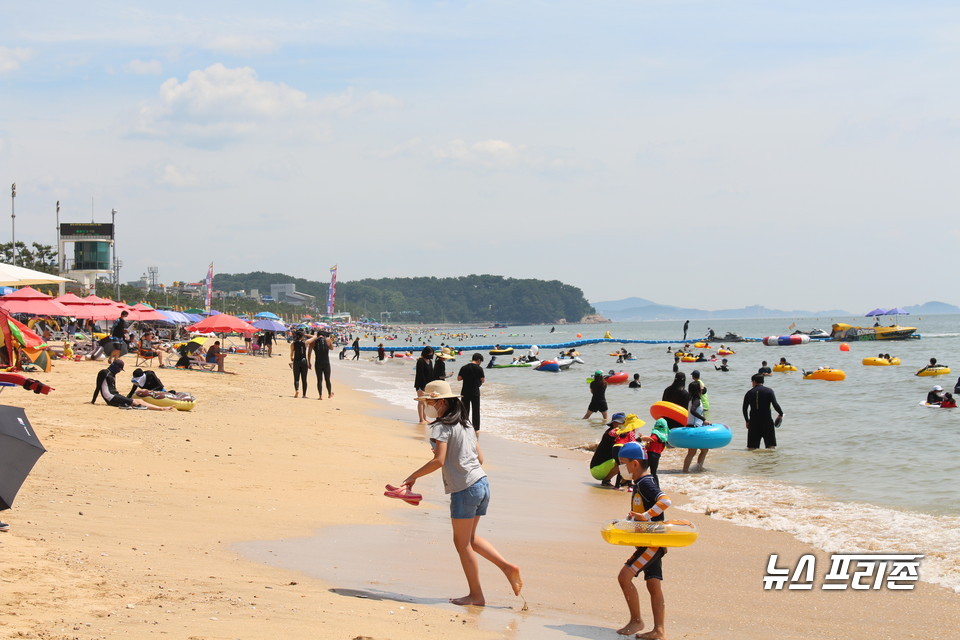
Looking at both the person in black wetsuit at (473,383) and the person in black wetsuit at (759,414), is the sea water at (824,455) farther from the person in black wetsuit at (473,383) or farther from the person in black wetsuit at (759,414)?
the person in black wetsuit at (473,383)

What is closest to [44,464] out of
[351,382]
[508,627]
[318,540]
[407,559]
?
[318,540]

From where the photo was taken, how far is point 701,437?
12188 mm

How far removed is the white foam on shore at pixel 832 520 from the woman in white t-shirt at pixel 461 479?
385cm

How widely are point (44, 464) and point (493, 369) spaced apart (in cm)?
3672

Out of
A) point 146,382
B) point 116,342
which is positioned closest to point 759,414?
point 146,382

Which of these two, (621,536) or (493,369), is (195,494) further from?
(493,369)

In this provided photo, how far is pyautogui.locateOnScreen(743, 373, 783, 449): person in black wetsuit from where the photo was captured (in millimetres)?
13547

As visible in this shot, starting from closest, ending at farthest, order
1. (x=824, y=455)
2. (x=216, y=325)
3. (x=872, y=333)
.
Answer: (x=824, y=455) → (x=216, y=325) → (x=872, y=333)

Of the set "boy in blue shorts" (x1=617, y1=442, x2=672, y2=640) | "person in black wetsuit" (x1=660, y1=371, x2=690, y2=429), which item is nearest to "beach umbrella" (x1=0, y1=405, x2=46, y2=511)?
"boy in blue shorts" (x1=617, y1=442, x2=672, y2=640)

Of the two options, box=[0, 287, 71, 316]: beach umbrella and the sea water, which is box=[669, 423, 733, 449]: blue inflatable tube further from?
box=[0, 287, 71, 316]: beach umbrella

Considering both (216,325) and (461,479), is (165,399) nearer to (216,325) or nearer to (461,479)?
(461,479)

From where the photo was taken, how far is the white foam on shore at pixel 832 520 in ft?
25.8

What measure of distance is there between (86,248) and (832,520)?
246 ft

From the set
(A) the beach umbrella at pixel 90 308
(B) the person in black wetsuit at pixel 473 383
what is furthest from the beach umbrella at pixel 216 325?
(B) the person in black wetsuit at pixel 473 383
